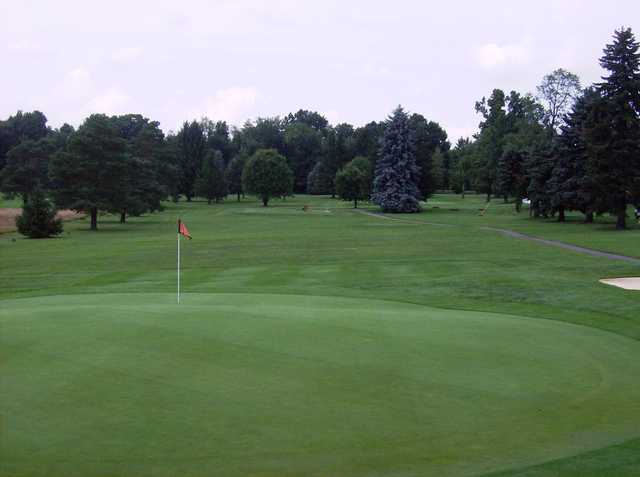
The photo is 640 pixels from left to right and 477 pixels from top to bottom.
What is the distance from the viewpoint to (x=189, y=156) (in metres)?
148

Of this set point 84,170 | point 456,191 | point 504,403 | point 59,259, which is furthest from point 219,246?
point 456,191

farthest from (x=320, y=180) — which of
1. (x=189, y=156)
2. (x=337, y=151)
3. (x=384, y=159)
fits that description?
(x=384, y=159)

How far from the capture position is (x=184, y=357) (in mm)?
9492

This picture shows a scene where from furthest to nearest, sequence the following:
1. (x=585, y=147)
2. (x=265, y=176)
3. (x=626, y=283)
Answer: (x=265, y=176) < (x=585, y=147) < (x=626, y=283)

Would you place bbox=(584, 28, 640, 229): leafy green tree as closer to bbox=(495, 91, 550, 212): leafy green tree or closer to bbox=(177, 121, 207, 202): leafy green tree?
bbox=(495, 91, 550, 212): leafy green tree

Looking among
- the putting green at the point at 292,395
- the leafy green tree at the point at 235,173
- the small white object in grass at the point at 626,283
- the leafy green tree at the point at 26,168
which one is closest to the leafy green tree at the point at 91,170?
the leafy green tree at the point at 26,168

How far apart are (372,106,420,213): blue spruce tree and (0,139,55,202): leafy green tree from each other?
53434 millimetres

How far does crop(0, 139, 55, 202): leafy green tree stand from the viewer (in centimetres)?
11238

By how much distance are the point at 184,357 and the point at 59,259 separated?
33630 millimetres

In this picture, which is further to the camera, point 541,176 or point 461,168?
point 461,168

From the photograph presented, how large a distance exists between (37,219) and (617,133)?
50609 millimetres

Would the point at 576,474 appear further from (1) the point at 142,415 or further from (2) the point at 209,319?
(2) the point at 209,319

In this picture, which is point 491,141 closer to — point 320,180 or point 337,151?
point 337,151

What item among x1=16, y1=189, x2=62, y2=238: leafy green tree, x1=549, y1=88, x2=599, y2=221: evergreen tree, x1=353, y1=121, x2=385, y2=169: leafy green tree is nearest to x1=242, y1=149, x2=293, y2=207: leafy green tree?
x1=353, y1=121, x2=385, y2=169: leafy green tree
